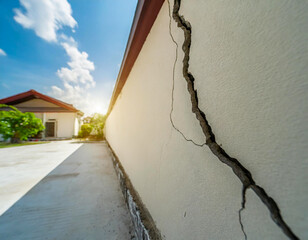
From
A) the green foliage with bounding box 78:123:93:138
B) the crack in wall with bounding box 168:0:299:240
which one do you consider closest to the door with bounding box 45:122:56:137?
the green foliage with bounding box 78:123:93:138

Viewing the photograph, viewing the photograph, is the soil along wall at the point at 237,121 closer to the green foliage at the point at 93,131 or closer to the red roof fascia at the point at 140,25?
the red roof fascia at the point at 140,25

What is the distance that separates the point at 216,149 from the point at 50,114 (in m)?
16.8

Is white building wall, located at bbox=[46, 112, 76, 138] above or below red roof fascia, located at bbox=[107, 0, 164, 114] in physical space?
below

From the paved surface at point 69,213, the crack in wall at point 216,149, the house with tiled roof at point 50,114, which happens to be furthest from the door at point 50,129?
the crack in wall at point 216,149

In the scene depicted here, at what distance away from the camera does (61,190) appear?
7.69 ft

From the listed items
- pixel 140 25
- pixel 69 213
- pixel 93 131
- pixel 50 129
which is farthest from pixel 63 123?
pixel 140 25

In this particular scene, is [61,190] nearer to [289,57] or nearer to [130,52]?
[130,52]

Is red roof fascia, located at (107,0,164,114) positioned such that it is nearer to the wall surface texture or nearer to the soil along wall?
the soil along wall

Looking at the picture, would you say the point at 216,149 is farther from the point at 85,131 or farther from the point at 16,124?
the point at 85,131

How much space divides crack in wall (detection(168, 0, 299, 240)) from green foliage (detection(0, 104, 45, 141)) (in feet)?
39.9

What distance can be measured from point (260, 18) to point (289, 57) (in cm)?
18

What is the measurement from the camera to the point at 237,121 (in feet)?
1.73

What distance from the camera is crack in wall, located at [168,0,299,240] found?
1.26 feet

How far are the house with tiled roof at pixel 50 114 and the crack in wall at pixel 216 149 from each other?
13710mm
